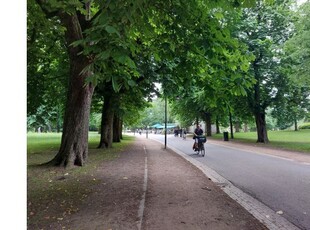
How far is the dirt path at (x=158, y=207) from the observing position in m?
4.97

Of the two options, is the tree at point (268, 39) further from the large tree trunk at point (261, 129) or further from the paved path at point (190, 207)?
the paved path at point (190, 207)

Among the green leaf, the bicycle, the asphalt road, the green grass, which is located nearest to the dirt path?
the asphalt road

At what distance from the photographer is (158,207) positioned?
236 inches

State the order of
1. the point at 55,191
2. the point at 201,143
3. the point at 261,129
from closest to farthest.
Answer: the point at 55,191 → the point at 201,143 → the point at 261,129

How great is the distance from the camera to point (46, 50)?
16984mm

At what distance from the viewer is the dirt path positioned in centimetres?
497

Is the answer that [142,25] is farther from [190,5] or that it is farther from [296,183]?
[296,183]

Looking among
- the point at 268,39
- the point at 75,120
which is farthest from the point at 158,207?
the point at 268,39

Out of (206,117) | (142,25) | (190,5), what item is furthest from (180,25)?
(206,117)

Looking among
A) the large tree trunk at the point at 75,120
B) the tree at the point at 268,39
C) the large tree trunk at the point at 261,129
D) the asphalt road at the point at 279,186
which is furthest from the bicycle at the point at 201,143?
the large tree trunk at the point at 261,129

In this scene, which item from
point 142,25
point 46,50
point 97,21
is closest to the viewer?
point 97,21

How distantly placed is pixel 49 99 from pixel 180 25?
62.7ft

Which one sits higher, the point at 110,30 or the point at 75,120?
the point at 110,30

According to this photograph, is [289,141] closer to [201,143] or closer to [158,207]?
[201,143]
